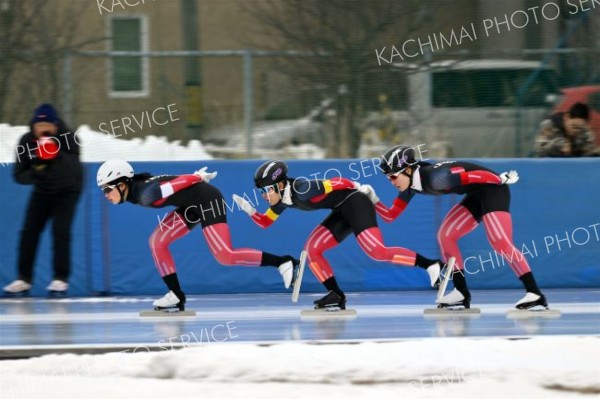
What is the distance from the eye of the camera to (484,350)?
8.16 m

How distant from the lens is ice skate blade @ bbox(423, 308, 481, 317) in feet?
35.1

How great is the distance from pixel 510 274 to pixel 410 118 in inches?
83.6

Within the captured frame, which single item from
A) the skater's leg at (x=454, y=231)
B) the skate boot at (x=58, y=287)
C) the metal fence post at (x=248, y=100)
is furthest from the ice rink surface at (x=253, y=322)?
the metal fence post at (x=248, y=100)

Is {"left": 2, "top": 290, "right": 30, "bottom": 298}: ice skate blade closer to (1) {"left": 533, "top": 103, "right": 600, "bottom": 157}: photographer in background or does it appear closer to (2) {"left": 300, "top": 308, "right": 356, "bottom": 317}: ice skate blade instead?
(2) {"left": 300, "top": 308, "right": 356, "bottom": 317}: ice skate blade

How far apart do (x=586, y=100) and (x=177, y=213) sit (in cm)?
530

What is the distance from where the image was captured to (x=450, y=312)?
10.8 meters

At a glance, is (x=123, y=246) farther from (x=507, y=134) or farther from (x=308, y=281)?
(x=507, y=134)

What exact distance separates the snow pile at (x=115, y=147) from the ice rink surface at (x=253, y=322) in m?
1.66

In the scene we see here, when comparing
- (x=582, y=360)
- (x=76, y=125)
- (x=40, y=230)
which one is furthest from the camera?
(x=76, y=125)

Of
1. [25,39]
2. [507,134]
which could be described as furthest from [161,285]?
[507,134]

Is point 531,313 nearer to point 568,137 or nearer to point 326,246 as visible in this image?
point 326,246

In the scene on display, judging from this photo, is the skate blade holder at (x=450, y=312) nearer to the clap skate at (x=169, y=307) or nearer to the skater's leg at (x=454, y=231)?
the skater's leg at (x=454, y=231)

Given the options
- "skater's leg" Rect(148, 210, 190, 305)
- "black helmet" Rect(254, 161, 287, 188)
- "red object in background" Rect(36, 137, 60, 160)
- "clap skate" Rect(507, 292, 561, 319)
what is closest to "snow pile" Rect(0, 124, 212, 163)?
"red object in background" Rect(36, 137, 60, 160)

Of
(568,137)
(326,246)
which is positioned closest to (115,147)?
(326,246)
